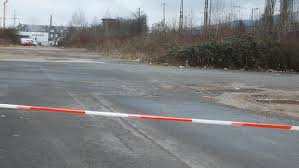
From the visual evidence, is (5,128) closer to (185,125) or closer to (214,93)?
(185,125)

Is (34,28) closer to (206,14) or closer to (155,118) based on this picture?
(206,14)

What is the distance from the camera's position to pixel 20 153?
668cm

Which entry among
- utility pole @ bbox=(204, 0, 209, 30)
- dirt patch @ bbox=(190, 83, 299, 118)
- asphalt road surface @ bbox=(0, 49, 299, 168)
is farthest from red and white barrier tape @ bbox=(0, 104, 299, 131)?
utility pole @ bbox=(204, 0, 209, 30)

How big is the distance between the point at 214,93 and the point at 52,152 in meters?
9.82

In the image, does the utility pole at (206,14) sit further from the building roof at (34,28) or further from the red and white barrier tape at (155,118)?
the building roof at (34,28)

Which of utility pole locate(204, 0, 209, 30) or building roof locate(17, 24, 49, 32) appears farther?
building roof locate(17, 24, 49, 32)

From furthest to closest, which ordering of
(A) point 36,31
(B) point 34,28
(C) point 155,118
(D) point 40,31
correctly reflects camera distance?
(B) point 34,28 < (A) point 36,31 < (D) point 40,31 < (C) point 155,118

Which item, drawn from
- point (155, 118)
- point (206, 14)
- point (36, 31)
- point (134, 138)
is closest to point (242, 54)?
point (206, 14)

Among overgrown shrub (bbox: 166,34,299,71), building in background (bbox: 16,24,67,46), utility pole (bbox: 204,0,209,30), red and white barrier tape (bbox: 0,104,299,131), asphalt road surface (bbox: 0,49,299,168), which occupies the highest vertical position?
building in background (bbox: 16,24,67,46)

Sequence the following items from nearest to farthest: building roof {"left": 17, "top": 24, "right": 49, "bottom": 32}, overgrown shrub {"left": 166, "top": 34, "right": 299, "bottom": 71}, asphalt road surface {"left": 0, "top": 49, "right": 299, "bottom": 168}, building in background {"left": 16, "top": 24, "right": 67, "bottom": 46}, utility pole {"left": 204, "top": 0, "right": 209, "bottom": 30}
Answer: asphalt road surface {"left": 0, "top": 49, "right": 299, "bottom": 168} → overgrown shrub {"left": 166, "top": 34, "right": 299, "bottom": 71} → utility pole {"left": 204, "top": 0, "right": 209, "bottom": 30} → building in background {"left": 16, "top": 24, "right": 67, "bottom": 46} → building roof {"left": 17, "top": 24, "right": 49, "bottom": 32}

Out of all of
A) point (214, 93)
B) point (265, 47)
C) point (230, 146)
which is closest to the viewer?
point (230, 146)

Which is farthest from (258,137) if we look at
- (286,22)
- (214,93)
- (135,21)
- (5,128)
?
(135,21)

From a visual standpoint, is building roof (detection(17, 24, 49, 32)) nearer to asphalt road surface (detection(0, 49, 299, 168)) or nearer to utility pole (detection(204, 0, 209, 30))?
utility pole (detection(204, 0, 209, 30))

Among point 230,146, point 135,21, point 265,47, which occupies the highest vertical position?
point 135,21
